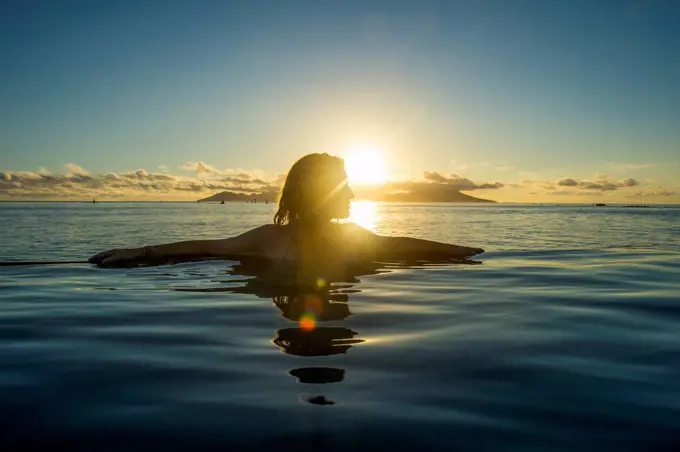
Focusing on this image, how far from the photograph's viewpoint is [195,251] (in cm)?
1005

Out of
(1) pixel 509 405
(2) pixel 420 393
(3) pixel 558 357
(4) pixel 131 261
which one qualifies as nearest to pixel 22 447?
(2) pixel 420 393

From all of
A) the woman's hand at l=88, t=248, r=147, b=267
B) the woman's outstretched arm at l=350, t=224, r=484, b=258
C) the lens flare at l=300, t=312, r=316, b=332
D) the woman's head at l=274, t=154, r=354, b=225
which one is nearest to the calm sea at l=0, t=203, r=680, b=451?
the lens flare at l=300, t=312, r=316, b=332

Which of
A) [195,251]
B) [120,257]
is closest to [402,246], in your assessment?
[195,251]

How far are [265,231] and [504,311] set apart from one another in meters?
5.09

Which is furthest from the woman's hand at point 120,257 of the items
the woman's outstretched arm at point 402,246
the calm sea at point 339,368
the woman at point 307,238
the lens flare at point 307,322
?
the lens flare at point 307,322

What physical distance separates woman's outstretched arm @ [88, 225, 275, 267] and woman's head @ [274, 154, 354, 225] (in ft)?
4.85

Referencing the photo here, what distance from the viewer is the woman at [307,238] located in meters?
8.52

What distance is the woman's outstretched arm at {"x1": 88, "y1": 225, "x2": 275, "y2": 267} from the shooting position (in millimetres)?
9906

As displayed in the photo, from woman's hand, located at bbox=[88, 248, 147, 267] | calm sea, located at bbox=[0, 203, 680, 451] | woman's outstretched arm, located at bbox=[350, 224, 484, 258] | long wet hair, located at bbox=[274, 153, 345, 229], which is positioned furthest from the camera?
woman's outstretched arm, located at bbox=[350, 224, 484, 258]

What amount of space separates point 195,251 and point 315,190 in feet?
10.4

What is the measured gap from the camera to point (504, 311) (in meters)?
5.78

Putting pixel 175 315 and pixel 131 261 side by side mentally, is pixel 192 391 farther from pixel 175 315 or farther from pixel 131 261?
pixel 131 261

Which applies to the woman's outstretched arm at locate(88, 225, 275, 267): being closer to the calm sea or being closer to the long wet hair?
the long wet hair

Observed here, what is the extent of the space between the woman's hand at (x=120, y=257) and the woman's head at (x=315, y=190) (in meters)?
3.47
